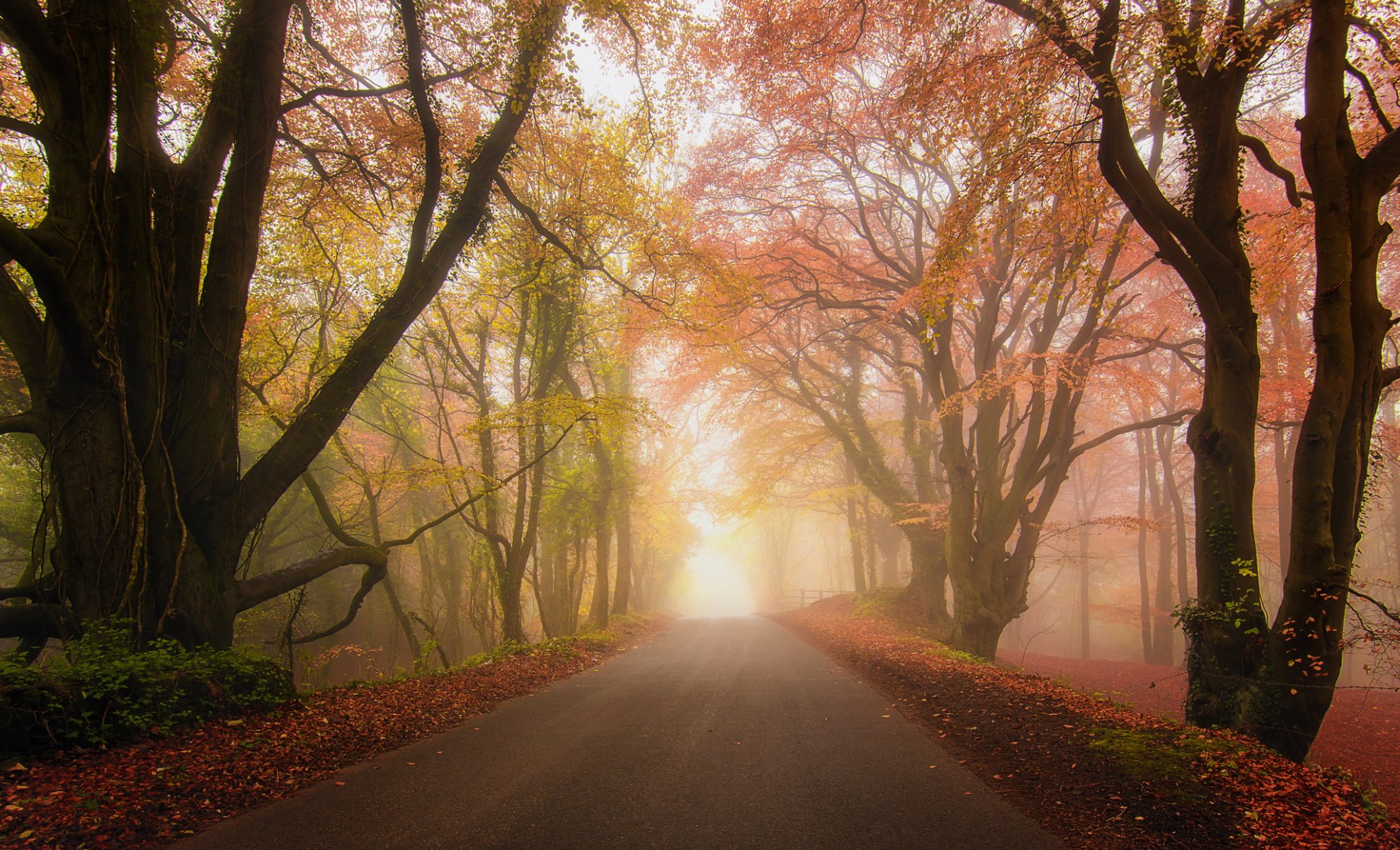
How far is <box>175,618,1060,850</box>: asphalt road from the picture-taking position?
3.27 meters

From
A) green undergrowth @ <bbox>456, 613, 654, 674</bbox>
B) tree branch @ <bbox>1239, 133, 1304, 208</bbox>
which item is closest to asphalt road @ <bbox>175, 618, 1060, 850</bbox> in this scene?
green undergrowth @ <bbox>456, 613, 654, 674</bbox>

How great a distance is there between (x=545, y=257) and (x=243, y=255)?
15.1 ft

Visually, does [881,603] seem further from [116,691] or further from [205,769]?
[116,691]

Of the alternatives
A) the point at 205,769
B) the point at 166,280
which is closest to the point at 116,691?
the point at 205,769

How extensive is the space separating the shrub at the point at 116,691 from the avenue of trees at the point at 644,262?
616mm

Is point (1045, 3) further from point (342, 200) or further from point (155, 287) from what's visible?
point (342, 200)

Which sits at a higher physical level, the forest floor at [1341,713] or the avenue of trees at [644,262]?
the avenue of trees at [644,262]

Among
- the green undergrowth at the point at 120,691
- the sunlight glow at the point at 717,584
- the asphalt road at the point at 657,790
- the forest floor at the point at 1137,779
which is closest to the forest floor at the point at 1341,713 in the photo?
the forest floor at the point at 1137,779

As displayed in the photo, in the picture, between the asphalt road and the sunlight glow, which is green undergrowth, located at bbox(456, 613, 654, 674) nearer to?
the asphalt road

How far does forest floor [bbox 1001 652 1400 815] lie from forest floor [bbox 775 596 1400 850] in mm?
946

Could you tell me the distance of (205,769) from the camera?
154 inches

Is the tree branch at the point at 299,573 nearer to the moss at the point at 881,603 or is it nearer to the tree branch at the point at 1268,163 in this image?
the tree branch at the point at 1268,163

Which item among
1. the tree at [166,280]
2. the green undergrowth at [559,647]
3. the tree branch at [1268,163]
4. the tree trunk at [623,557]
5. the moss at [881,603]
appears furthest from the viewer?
the tree trunk at [623,557]

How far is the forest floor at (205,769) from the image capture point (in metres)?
3.12
